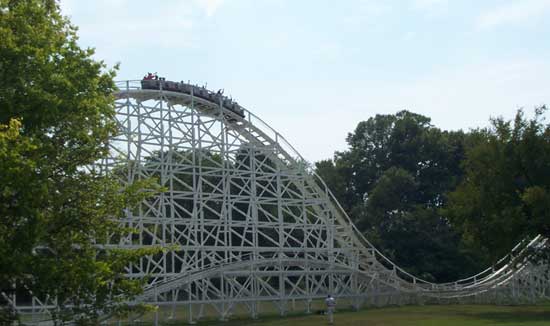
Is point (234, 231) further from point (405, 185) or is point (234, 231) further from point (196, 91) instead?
point (405, 185)

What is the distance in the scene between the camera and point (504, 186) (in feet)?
116

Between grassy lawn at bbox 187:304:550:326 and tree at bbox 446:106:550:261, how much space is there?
3.03 meters

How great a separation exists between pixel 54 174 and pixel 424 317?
64.9ft

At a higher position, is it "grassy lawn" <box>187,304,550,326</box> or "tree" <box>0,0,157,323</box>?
"tree" <box>0,0,157,323</box>

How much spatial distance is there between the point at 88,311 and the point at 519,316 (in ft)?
69.0

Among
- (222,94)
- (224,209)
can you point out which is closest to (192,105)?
(222,94)

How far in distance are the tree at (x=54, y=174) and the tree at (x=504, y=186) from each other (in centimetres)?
2182

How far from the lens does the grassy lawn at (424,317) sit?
2855cm

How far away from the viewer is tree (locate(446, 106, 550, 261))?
34.0 meters

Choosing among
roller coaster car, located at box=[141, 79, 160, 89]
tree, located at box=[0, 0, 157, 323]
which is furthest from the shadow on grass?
tree, located at box=[0, 0, 157, 323]

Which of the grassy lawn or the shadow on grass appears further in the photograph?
the shadow on grass

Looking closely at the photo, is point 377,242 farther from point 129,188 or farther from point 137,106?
point 129,188

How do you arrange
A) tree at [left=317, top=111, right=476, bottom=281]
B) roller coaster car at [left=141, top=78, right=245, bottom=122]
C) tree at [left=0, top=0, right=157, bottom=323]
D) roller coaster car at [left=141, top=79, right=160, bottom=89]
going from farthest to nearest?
tree at [left=317, top=111, right=476, bottom=281]
roller coaster car at [left=141, top=78, right=245, bottom=122]
roller coaster car at [left=141, top=79, right=160, bottom=89]
tree at [left=0, top=0, right=157, bottom=323]

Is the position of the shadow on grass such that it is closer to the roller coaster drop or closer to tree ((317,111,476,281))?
the roller coaster drop
